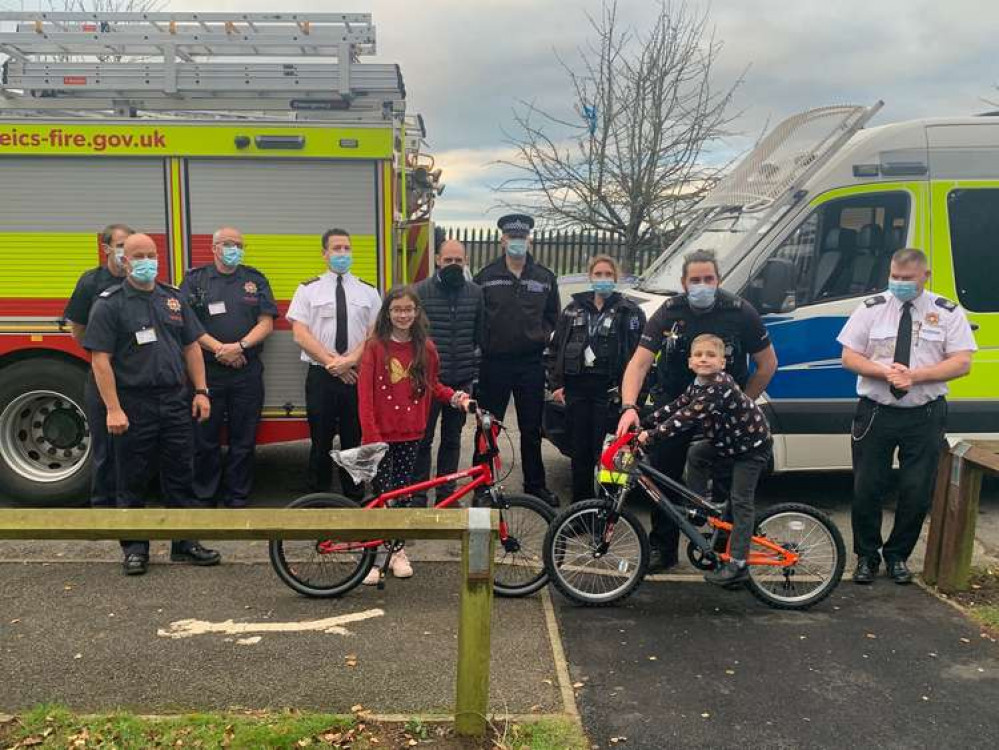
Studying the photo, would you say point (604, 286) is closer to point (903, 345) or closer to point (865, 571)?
point (903, 345)

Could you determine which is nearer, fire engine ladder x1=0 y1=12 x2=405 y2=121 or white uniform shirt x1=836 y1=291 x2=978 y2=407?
white uniform shirt x1=836 y1=291 x2=978 y2=407

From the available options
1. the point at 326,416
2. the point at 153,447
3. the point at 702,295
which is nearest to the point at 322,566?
the point at 153,447

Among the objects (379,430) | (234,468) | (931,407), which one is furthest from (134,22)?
(931,407)

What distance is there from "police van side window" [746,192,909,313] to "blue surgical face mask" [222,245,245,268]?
10.9ft

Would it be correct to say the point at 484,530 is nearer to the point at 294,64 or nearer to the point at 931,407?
the point at 931,407

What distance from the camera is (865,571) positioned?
4.76 meters

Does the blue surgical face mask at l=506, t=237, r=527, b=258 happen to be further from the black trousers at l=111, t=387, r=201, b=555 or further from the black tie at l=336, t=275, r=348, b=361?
the black trousers at l=111, t=387, r=201, b=555

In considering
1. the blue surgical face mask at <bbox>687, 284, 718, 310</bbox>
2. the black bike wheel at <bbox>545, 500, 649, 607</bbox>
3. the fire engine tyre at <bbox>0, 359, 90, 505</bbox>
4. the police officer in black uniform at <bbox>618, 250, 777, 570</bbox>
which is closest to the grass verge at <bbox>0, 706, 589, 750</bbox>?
the black bike wheel at <bbox>545, 500, 649, 607</bbox>

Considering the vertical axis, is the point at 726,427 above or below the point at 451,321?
below

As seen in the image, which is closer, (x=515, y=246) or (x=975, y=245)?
(x=515, y=246)

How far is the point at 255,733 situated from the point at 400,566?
172 centimetres

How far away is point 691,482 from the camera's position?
15.2ft

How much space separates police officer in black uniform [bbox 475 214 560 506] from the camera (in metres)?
5.56

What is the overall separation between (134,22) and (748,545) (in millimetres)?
5436
